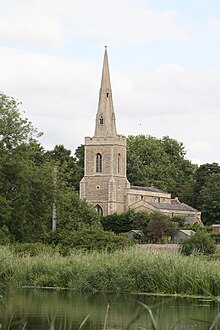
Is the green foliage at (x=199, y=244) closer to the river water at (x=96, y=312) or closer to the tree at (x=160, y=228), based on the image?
the river water at (x=96, y=312)

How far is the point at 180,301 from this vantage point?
24.5 metres

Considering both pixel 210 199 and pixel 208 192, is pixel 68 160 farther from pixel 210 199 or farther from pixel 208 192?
pixel 210 199

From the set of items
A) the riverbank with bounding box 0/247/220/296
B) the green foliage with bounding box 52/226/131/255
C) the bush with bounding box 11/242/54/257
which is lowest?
the riverbank with bounding box 0/247/220/296

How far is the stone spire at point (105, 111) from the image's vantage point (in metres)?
103

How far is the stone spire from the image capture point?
103m

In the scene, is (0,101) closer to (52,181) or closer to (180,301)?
(52,181)

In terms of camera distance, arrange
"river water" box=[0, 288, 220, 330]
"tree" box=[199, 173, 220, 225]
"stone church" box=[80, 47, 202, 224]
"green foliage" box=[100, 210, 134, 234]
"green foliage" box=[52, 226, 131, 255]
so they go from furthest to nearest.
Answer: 1. "stone church" box=[80, 47, 202, 224]
2. "tree" box=[199, 173, 220, 225]
3. "green foliage" box=[100, 210, 134, 234]
4. "green foliage" box=[52, 226, 131, 255]
5. "river water" box=[0, 288, 220, 330]

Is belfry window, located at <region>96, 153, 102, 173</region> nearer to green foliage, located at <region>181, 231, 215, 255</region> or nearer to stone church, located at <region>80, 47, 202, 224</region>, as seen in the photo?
stone church, located at <region>80, 47, 202, 224</region>

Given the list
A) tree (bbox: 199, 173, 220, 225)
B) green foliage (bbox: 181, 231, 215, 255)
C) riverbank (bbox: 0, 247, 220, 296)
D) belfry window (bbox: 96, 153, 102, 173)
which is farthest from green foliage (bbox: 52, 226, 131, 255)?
belfry window (bbox: 96, 153, 102, 173)

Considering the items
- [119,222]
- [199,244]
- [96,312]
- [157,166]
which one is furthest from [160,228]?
[96,312]

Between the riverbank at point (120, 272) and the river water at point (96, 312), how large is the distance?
1252 mm

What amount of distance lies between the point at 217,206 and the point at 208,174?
566 cm

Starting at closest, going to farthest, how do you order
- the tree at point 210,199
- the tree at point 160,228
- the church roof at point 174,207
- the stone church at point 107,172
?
the tree at point 160,228 → the tree at point 210,199 → the church roof at point 174,207 → the stone church at point 107,172

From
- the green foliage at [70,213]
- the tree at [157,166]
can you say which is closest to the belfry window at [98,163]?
the tree at [157,166]
